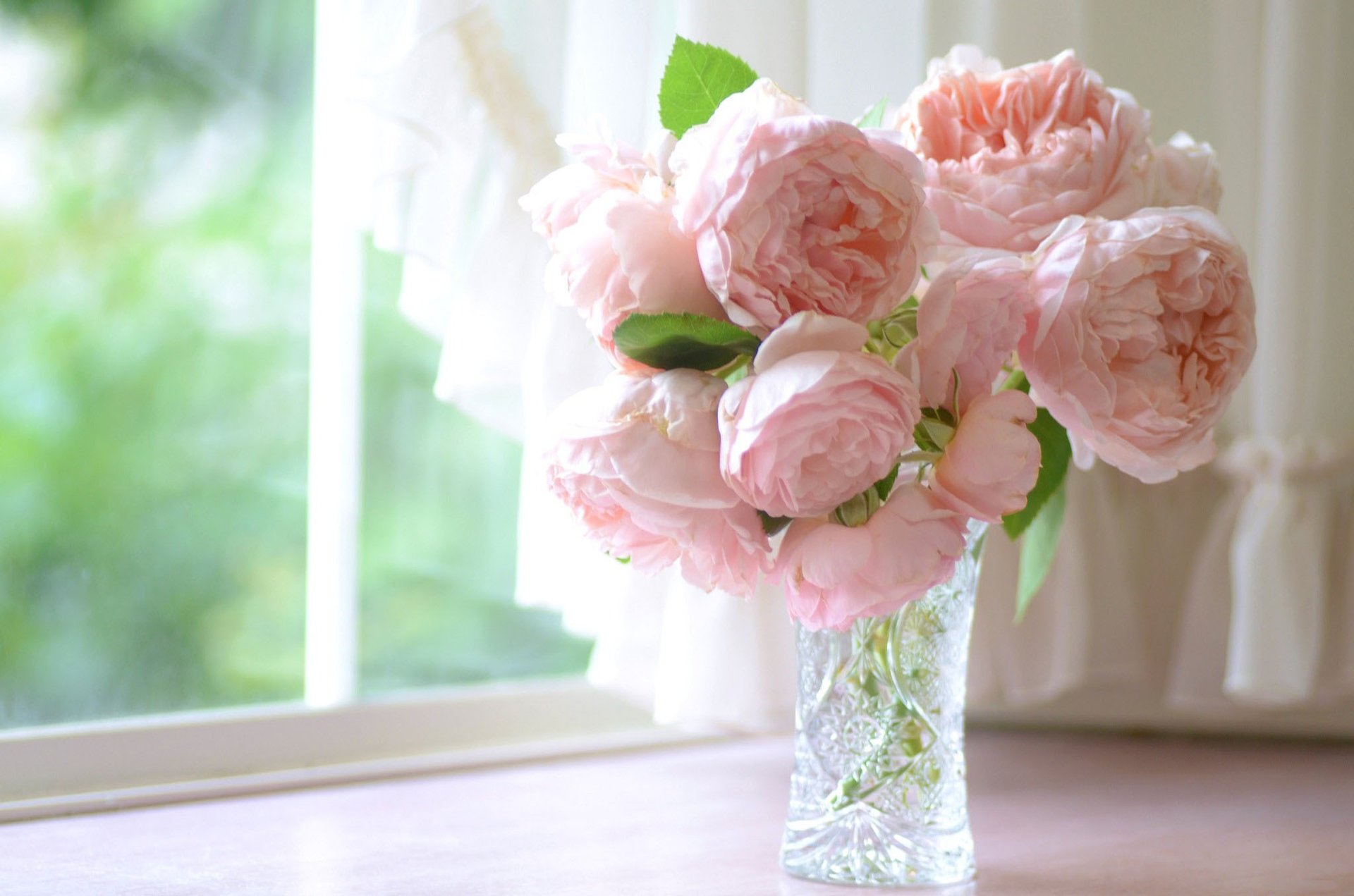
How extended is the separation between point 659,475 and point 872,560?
0.10 m

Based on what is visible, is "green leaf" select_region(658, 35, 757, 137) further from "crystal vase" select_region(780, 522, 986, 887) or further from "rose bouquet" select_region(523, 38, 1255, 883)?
"crystal vase" select_region(780, 522, 986, 887)

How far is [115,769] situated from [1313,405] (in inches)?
40.4

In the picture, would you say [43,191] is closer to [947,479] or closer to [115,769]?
[115,769]

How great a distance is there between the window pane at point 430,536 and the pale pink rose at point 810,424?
2.28 ft

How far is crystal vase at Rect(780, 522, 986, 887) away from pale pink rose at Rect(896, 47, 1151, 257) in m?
0.17

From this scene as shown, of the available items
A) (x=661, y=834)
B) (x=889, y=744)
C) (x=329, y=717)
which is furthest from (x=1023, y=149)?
(x=329, y=717)

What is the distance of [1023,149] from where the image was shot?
676 millimetres

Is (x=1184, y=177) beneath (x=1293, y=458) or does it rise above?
above

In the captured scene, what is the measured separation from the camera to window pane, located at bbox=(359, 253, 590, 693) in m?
1.18

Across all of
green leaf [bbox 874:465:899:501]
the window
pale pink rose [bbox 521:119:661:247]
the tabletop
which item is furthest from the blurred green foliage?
green leaf [bbox 874:465:899:501]

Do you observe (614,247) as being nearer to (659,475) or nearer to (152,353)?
(659,475)

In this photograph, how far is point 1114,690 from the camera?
1.23 m

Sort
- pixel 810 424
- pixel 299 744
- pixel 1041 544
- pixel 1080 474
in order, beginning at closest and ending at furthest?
pixel 810 424 < pixel 1041 544 < pixel 299 744 < pixel 1080 474

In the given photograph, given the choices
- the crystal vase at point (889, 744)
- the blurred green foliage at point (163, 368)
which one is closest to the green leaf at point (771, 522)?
the crystal vase at point (889, 744)
